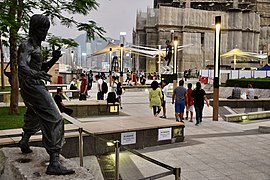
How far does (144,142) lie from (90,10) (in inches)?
170

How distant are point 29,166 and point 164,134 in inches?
197

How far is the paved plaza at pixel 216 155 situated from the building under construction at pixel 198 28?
41866 mm

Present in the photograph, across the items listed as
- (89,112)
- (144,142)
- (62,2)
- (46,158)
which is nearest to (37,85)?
(46,158)

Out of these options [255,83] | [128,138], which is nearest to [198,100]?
[128,138]

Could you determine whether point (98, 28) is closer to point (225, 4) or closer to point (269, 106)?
point (269, 106)

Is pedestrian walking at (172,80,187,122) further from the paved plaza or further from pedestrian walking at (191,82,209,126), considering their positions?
the paved plaza

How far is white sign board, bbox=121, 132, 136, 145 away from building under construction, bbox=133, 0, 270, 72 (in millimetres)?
44207

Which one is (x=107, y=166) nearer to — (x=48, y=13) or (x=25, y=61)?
(x=25, y=61)

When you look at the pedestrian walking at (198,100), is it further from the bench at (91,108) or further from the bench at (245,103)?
the bench at (245,103)

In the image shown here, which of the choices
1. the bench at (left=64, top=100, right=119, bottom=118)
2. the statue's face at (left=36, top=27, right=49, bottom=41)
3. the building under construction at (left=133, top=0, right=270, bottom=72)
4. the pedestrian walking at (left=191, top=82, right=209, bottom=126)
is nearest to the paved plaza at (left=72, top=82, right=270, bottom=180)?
the pedestrian walking at (left=191, top=82, right=209, bottom=126)

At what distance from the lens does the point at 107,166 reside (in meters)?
6.73

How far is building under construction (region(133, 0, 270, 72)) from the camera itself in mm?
53562

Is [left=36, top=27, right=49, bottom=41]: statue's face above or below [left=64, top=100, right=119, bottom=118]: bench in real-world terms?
above

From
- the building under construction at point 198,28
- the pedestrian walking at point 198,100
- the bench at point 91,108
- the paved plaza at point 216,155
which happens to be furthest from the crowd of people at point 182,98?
the building under construction at point 198,28
